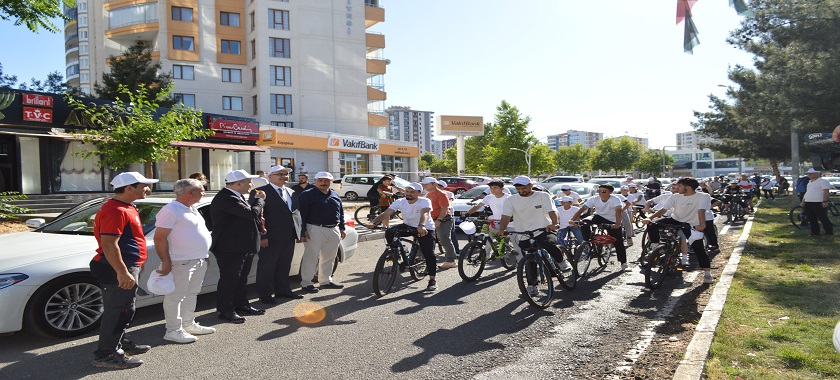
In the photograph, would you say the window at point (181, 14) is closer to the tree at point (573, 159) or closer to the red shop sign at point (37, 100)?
the red shop sign at point (37, 100)

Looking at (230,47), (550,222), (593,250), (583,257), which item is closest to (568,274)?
(550,222)

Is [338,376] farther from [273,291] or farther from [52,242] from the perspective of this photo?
[52,242]

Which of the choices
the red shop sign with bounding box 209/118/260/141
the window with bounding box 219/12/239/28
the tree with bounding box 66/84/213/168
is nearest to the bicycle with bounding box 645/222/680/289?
the tree with bounding box 66/84/213/168

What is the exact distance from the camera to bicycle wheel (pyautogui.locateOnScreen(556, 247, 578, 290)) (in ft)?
24.5

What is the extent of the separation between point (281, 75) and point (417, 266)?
4027cm

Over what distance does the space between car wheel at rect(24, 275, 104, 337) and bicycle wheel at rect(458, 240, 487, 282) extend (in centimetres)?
474

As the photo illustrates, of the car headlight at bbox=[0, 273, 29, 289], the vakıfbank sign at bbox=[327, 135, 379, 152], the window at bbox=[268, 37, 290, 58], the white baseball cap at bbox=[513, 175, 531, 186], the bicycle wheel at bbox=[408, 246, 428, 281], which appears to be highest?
the window at bbox=[268, 37, 290, 58]

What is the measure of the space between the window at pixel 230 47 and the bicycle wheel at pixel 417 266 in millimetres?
42847

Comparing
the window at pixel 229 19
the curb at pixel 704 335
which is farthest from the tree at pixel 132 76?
the curb at pixel 704 335

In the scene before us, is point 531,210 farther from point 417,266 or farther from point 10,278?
point 10,278

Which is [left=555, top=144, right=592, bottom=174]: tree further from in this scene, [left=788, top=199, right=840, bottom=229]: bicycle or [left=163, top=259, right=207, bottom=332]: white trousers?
[left=163, top=259, right=207, bottom=332]: white trousers

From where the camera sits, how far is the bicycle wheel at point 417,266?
8.06m

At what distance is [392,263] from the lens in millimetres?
7719

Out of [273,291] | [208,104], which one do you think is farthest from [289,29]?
[273,291]
